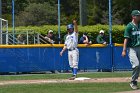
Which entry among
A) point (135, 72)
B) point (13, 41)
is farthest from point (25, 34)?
point (135, 72)

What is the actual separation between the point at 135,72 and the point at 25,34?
57.4 ft

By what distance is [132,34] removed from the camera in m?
14.0

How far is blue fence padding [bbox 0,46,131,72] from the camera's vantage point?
77.3 ft

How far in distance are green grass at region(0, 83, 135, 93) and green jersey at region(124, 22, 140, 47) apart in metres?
1.25

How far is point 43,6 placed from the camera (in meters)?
65.8

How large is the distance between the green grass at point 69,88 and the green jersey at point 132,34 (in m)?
1.25

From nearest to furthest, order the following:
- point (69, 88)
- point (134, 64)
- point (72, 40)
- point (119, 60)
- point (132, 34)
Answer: point (134, 64), point (132, 34), point (69, 88), point (72, 40), point (119, 60)

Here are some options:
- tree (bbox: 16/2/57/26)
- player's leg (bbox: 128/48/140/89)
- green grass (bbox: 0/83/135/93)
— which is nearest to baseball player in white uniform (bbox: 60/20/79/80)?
green grass (bbox: 0/83/135/93)

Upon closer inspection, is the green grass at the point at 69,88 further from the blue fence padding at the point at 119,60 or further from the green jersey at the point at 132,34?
the blue fence padding at the point at 119,60

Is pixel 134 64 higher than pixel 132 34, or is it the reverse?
pixel 132 34

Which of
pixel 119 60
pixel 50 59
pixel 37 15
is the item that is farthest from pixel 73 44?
pixel 37 15

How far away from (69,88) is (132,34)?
232 cm

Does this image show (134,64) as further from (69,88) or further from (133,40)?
(69,88)

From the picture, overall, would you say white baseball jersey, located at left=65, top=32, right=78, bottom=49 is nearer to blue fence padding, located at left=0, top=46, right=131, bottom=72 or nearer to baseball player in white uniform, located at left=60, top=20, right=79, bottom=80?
→ baseball player in white uniform, located at left=60, top=20, right=79, bottom=80
